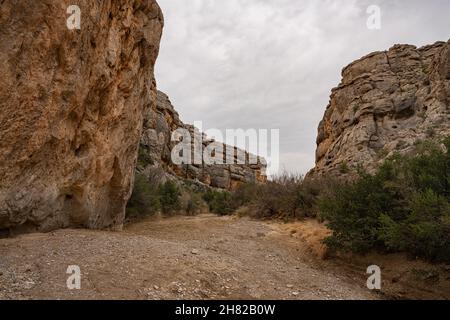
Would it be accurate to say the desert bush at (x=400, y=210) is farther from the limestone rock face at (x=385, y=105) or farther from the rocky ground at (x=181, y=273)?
the limestone rock face at (x=385, y=105)

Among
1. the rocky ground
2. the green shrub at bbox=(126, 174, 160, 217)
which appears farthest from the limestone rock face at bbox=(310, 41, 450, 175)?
the rocky ground

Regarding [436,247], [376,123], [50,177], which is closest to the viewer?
[436,247]

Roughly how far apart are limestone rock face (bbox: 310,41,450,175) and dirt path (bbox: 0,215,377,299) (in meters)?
11.2

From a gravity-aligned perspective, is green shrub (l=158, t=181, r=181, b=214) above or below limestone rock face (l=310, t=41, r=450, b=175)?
below

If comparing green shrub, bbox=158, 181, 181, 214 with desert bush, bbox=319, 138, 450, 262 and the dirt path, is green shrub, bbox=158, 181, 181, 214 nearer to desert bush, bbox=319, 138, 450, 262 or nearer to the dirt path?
the dirt path

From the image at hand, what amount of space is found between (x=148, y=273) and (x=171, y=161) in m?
22.8

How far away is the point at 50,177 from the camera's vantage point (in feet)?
18.7

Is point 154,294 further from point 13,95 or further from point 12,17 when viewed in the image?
point 12,17

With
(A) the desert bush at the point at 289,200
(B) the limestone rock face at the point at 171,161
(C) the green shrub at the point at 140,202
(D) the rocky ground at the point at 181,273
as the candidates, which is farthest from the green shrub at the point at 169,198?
(D) the rocky ground at the point at 181,273

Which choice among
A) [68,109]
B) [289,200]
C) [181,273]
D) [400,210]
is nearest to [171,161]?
[289,200]

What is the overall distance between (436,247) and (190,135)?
1145 inches

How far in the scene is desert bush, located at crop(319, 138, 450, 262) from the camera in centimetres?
439

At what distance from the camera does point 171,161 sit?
26375 mm

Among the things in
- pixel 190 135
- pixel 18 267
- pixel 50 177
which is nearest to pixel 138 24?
pixel 50 177
